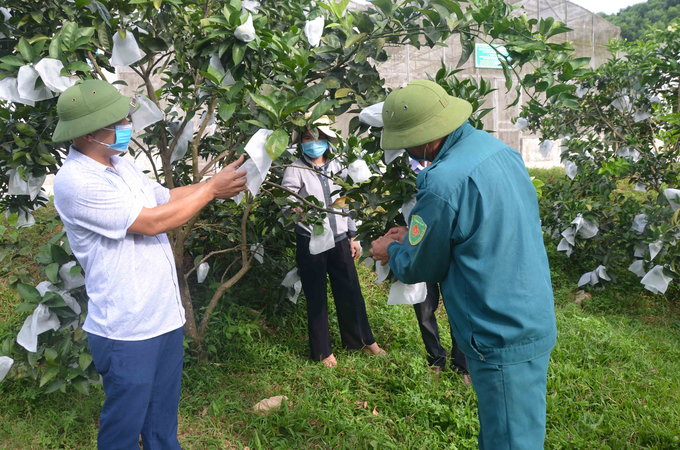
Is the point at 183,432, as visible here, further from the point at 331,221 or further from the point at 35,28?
the point at 35,28

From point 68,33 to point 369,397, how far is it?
2259 millimetres

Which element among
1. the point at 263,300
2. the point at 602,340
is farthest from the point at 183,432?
the point at 602,340

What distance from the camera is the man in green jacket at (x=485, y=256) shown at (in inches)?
57.2

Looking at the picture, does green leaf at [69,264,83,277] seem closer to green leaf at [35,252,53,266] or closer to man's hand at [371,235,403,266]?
green leaf at [35,252,53,266]

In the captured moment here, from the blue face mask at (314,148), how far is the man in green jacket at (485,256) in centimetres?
139

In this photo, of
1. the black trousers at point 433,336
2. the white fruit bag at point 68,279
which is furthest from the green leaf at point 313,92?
the black trousers at point 433,336

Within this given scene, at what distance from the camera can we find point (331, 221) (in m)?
3.02

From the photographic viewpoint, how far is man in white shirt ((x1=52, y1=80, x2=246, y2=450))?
1.58 m

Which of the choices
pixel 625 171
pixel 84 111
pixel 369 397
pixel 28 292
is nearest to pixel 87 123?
pixel 84 111

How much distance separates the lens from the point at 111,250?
5.32ft

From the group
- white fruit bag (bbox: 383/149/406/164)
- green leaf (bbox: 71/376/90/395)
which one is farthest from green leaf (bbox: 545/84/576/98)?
green leaf (bbox: 71/376/90/395)

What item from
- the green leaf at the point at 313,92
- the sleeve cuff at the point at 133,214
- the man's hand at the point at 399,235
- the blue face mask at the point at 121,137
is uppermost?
the green leaf at the point at 313,92

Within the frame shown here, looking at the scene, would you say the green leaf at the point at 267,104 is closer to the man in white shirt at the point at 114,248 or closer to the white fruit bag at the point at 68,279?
the man in white shirt at the point at 114,248

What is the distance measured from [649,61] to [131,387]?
4147mm
